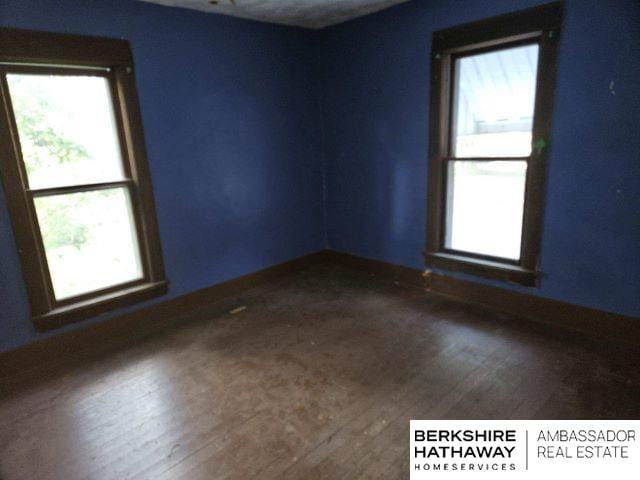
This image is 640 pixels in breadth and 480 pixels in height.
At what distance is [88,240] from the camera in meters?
2.98

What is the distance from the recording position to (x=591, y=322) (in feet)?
9.21

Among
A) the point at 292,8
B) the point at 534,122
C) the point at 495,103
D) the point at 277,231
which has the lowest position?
the point at 277,231

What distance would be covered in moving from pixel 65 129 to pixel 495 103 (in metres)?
3.24

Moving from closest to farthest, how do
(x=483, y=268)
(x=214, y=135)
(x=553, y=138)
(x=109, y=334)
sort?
(x=553, y=138), (x=109, y=334), (x=483, y=268), (x=214, y=135)

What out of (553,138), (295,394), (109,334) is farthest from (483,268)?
(109,334)

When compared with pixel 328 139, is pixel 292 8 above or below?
above

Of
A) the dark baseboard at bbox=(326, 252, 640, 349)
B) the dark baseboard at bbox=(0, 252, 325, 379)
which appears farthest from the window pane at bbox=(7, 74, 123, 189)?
the dark baseboard at bbox=(326, 252, 640, 349)

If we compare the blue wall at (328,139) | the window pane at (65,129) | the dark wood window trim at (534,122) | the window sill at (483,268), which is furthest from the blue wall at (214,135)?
the window sill at (483,268)

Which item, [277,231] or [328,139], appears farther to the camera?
[328,139]

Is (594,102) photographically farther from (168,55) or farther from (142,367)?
(142,367)

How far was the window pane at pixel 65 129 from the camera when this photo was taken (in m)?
2.62

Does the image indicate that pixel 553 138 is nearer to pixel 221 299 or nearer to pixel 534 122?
pixel 534 122

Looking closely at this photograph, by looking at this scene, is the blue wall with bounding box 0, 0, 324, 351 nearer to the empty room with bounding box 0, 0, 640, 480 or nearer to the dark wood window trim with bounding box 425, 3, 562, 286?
the empty room with bounding box 0, 0, 640, 480

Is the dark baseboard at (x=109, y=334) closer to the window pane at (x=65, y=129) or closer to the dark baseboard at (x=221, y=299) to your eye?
the dark baseboard at (x=221, y=299)
